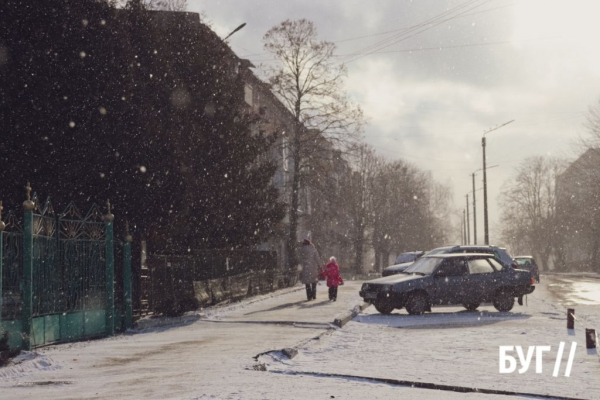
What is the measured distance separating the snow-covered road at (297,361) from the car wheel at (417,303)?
1.66m

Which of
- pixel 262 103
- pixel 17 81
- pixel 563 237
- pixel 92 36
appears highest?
pixel 262 103

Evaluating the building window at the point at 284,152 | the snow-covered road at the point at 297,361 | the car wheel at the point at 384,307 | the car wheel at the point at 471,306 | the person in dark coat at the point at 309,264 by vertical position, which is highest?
the building window at the point at 284,152

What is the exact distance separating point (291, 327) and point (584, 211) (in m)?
59.0

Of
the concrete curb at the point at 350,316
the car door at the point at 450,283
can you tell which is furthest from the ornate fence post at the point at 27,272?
the car door at the point at 450,283

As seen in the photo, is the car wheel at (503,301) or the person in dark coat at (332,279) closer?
the car wheel at (503,301)

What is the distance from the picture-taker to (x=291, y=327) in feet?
54.8

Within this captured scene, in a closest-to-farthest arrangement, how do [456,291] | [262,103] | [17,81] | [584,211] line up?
[17,81]
[456,291]
[262,103]
[584,211]

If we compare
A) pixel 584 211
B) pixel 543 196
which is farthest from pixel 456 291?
pixel 543 196

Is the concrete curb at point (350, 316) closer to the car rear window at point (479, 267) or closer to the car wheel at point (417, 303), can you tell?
the car wheel at point (417, 303)

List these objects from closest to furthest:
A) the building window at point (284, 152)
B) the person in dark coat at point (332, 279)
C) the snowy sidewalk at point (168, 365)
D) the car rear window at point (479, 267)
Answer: the snowy sidewalk at point (168, 365) < the car rear window at point (479, 267) < the person in dark coat at point (332, 279) < the building window at point (284, 152)

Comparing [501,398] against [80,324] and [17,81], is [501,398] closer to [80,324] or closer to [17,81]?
[80,324]

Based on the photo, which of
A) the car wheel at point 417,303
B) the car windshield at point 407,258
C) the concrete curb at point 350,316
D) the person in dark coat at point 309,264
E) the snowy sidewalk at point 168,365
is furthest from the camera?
the car windshield at point 407,258

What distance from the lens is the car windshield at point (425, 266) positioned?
21406mm

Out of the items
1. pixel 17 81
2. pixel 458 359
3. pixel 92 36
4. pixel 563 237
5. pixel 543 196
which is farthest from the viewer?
pixel 543 196
